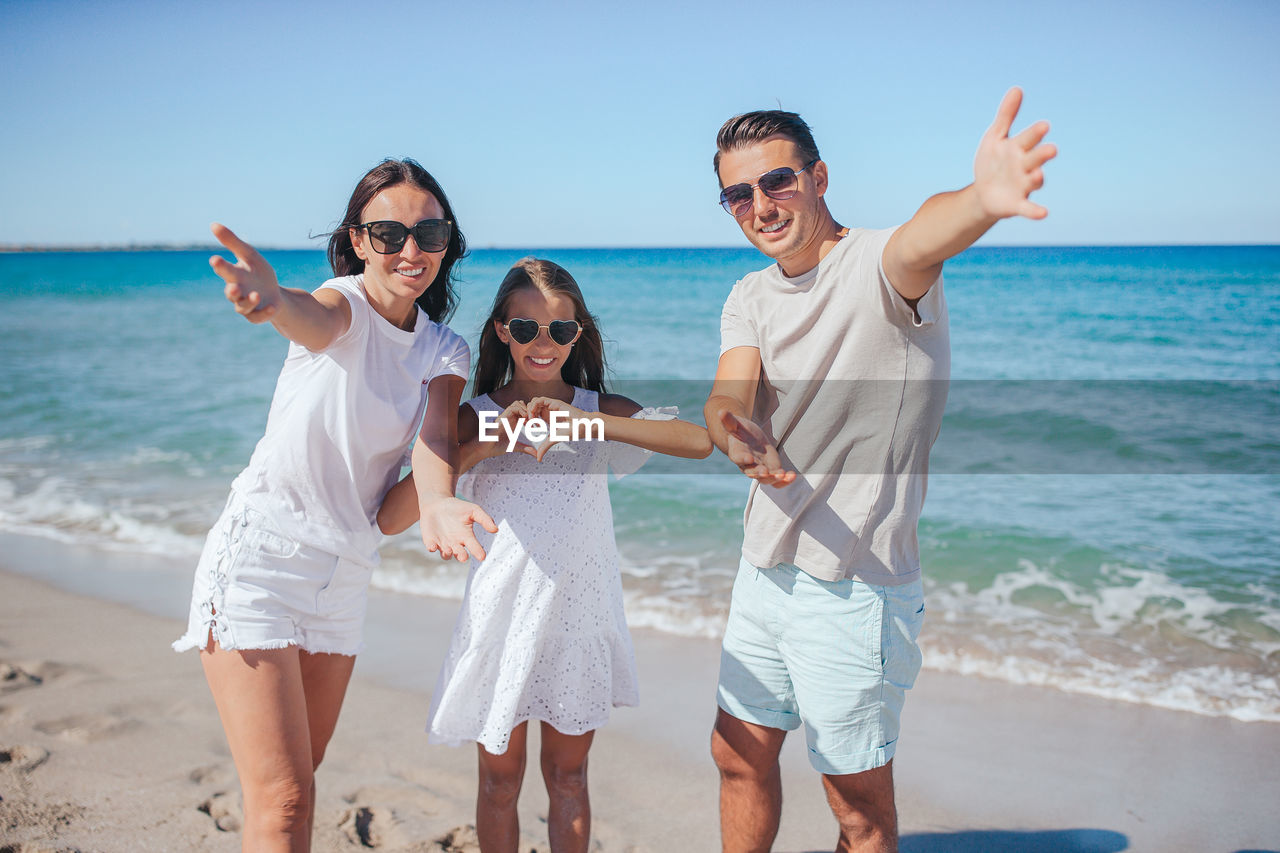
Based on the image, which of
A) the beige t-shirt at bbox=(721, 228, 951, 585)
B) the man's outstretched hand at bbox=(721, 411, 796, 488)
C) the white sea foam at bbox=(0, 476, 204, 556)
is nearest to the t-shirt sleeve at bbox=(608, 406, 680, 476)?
the beige t-shirt at bbox=(721, 228, 951, 585)

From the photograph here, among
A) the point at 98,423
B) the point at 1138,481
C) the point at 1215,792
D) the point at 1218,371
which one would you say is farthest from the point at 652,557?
the point at 1218,371

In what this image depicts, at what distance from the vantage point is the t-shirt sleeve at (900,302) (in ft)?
6.98

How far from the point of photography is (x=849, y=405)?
7.48 feet

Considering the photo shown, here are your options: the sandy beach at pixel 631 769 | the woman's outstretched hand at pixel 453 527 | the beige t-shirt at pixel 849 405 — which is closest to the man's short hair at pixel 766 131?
the beige t-shirt at pixel 849 405

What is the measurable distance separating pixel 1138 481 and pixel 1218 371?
844 centimetres

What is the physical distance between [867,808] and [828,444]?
106 centimetres

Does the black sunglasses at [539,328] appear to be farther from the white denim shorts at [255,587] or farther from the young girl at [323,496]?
the white denim shorts at [255,587]

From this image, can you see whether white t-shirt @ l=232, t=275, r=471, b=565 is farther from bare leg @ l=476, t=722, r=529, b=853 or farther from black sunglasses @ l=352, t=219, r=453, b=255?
bare leg @ l=476, t=722, r=529, b=853

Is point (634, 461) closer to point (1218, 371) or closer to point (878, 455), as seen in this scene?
point (878, 455)

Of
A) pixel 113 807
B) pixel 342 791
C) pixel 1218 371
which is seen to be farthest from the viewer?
pixel 1218 371

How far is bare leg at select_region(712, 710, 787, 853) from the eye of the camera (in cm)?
261

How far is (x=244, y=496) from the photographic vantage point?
2.30 m

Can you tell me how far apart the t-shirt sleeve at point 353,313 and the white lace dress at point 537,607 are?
1.88ft

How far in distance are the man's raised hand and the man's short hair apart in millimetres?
685
